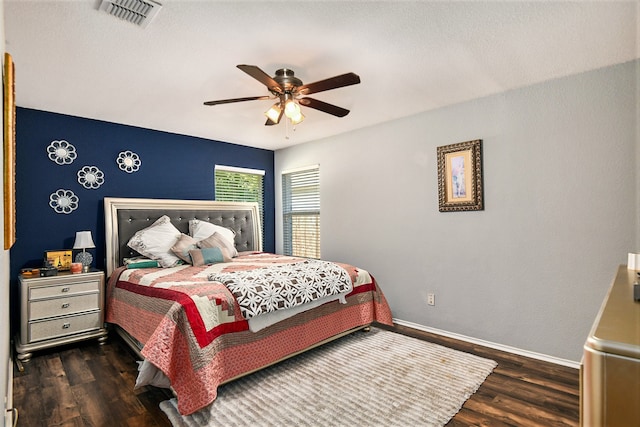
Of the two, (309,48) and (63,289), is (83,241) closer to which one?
(63,289)

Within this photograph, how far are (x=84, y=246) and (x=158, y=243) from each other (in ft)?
2.22

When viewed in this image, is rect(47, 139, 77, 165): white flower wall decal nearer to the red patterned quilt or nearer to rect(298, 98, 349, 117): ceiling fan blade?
the red patterned quilt

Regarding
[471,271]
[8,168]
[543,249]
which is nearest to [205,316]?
[8,168]

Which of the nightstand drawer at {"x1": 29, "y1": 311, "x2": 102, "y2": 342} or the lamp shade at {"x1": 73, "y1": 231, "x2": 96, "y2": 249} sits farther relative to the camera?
the lamp shade at {"x1": 73, "y1": 231, "x2": 96, "y2": 249}

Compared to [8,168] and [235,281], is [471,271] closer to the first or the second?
[235,281]

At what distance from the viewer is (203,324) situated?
2.28 m

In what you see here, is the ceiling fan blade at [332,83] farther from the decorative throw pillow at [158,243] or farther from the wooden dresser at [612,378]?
the decorative throw pillow at [158,243]

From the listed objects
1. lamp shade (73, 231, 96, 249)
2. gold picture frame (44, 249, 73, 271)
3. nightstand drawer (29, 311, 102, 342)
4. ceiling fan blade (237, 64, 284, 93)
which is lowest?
nightstand drawer (29, 311, 102, 342)

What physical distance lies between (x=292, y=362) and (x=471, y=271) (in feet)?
6.29

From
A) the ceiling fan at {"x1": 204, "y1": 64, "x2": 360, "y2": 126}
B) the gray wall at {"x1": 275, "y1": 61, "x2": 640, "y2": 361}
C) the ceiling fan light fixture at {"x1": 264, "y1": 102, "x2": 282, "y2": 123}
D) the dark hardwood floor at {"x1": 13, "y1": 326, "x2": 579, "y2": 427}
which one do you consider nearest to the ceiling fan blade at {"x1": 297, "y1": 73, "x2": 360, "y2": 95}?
the ceiling fan at {"x1": 204, "y1": 64, "x2": 360, "y2": 126}

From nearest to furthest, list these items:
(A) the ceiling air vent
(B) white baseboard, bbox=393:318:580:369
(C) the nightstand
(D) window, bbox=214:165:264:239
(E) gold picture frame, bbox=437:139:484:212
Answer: (A) the ceiling air vent
(B) white baseboard, bbox=393:318:580:369
(C) the nightstand
(E) gold picture frame, bbox=437:139:484:212
(D) window, bbox=214:165:264:239

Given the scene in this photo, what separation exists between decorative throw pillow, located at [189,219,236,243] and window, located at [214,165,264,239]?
28.7 inches

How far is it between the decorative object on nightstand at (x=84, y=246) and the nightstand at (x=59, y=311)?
214mm

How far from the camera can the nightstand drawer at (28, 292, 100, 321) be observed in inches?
120
